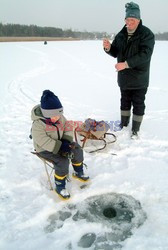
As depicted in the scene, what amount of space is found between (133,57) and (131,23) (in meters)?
0.47

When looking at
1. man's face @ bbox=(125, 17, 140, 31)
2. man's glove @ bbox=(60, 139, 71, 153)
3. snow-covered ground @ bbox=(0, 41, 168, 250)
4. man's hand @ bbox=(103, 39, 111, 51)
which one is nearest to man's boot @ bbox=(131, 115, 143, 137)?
snow-covered ground @ bbox=(0, 41, 168, 250)

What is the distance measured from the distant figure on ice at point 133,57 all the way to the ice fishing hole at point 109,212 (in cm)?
167

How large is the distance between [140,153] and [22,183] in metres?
1.78

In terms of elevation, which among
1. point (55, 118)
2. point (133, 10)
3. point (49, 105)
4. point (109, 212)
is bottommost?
point (109, 212)

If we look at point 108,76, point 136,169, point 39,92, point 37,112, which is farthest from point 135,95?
point 108,76

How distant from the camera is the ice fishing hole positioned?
2.47 m

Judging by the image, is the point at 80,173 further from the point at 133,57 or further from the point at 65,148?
the point at 133,57

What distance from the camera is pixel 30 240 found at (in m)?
2.22

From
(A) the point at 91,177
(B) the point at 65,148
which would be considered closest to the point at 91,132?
(A) the point at 91,177

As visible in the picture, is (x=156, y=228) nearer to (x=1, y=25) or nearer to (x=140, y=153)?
(x=140, y=153)

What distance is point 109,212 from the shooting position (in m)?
2.51

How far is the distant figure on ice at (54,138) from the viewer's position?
8.25 ft

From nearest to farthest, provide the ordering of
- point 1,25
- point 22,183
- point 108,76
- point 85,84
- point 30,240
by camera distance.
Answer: point 30,240, point 22,183, point 85,84, point 108,76, point 1,25

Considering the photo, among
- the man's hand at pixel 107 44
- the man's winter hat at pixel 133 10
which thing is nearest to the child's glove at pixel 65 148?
the man's hand at pixel 107 44
